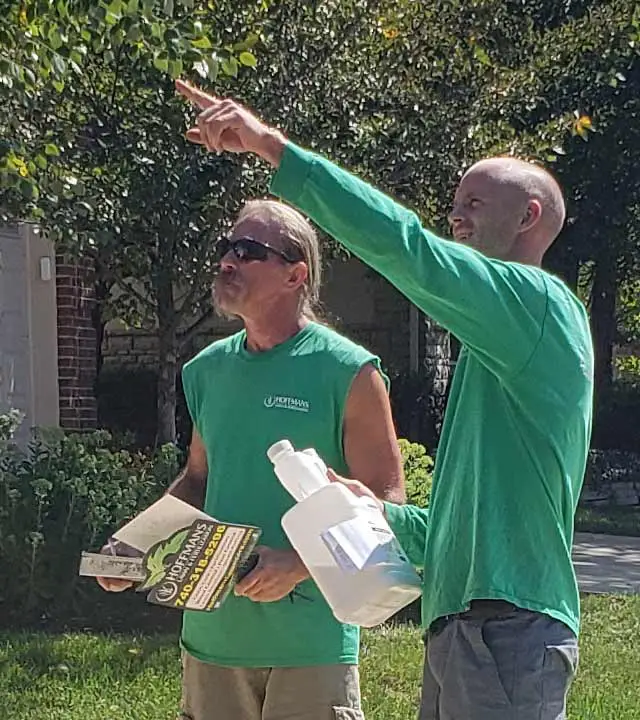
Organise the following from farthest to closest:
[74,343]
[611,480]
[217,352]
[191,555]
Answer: [611,480]
[74,343]
[217,352]
[191,555]

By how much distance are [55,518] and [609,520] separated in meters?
6.92

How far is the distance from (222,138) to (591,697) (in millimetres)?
4017

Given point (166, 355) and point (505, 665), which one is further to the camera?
point (166, 355)

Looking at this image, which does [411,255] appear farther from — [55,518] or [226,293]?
[55,518]

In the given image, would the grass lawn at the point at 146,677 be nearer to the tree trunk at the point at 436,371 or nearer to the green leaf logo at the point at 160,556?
the green leaf logo at the point at 160,556

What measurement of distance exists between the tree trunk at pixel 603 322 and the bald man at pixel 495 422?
12.4m

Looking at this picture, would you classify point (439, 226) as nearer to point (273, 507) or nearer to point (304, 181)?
point (273, 507)

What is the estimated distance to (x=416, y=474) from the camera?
6.67 m

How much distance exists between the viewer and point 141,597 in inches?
269

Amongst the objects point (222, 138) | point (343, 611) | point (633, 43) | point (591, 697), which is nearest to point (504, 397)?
point (343, 611)

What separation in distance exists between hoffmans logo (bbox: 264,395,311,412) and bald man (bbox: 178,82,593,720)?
0.49 metres

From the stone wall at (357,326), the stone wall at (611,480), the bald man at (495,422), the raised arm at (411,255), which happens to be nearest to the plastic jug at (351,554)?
the bald man at (495,422)

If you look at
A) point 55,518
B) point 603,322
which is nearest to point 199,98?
point 55,518

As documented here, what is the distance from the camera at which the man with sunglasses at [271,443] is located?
8.74 ft
